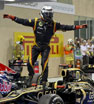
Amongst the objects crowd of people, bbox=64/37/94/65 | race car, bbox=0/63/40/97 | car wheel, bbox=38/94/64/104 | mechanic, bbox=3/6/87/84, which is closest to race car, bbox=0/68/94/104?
car wheel, bbox=38/94/64/104

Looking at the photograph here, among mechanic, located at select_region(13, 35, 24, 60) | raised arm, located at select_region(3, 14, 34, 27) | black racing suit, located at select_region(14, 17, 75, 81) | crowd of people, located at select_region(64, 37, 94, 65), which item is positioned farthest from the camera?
crowd of people, located at select_region(64, 37, 94, 65)

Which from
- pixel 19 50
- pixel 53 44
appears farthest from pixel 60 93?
pixel 53 44

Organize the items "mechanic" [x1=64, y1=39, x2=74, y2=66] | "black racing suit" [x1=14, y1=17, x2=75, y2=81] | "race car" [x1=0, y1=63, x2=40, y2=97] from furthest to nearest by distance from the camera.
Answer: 1. "mechanic" [x1=64, y1=39, x2=74, y2=66]
2. "black racing suit" [x1=14, y1=17, x2=75, y2=81]
3. "race car" [x1=0, y1=63, x2=40, y2=97]

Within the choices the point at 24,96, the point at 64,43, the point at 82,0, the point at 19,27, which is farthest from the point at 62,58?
the point at 24,96

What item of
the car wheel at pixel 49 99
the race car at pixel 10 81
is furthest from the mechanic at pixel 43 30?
the car wheel at pixel 49 99

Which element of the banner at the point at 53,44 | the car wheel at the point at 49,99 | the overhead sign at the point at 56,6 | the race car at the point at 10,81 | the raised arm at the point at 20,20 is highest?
the overhead sign at the point at 56,6

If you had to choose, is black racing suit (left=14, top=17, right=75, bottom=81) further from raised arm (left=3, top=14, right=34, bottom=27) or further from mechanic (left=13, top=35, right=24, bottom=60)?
mechanic (left=13, top=35, right=24, bottom=60)

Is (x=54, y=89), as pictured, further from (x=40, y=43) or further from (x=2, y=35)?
(x=2, y=35)

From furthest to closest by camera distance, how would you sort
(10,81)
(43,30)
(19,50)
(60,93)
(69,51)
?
(69,51) < (19,50) < (43,30) < (60,93) < (10,81)

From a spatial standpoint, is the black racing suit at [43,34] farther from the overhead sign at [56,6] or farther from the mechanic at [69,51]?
the mechanic at [69,51]

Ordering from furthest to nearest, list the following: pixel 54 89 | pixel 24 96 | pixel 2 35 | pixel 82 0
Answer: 1. pixel 82 0
2. pixel 2 35
3. pixel 54 89
4. pixel 24 96

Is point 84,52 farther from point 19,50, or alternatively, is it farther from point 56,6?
point 19,50

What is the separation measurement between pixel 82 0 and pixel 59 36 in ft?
13.2

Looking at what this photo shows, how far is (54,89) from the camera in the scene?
18.1 ft
